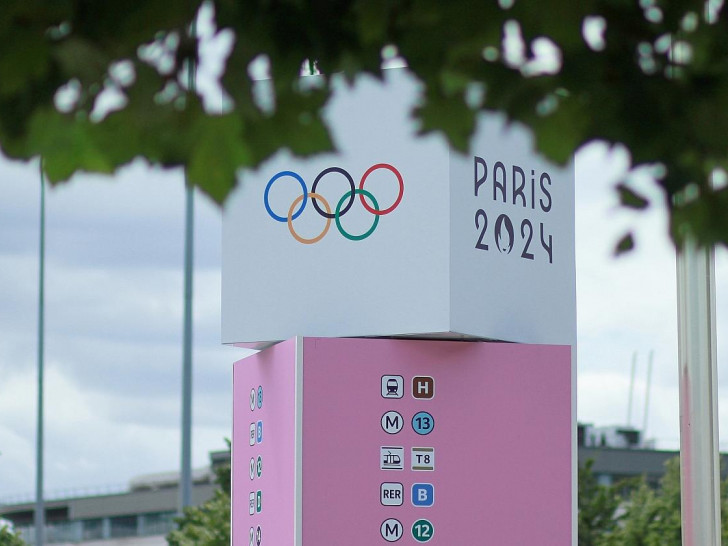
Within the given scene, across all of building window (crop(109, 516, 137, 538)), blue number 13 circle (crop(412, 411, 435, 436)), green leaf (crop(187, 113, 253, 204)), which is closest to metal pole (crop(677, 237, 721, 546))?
blue number 13 circle (crop(412, 411, 435, 436))

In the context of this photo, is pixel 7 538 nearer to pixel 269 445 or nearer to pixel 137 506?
pixel 269 445

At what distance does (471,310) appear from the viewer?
7562 millimetres

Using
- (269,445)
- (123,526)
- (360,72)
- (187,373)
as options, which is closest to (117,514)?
(123,526)

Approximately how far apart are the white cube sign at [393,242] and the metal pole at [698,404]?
1.18 meters

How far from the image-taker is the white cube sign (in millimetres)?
7492

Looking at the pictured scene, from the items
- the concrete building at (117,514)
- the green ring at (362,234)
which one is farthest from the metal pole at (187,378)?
the concrete building at (117,514)

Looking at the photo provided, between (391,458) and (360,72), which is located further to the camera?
(391,458)

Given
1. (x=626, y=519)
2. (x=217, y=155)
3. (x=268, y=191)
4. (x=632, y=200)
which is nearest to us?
(x=217, y=155)

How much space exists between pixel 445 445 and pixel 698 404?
1.56 metres

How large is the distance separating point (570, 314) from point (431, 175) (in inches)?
55.6

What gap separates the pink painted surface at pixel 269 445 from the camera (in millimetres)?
7645

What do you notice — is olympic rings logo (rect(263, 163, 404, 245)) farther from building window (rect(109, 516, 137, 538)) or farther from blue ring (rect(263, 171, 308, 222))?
building window (rect(109, 516, 137, 538))

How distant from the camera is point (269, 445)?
8.02 metres

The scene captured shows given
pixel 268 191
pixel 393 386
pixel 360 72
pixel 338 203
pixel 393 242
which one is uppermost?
pixel 268 191
